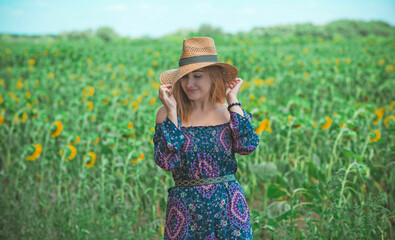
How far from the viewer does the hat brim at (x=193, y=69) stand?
1.57 meters

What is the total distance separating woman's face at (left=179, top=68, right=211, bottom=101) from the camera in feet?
5.31

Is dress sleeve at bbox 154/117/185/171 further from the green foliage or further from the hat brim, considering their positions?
the green foliage

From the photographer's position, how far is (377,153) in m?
3.37

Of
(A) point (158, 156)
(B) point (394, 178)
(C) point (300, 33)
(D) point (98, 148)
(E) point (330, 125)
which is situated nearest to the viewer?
(A) point (158, 156)

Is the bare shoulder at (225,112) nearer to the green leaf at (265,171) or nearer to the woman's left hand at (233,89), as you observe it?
the woman's left hand at (233,89)

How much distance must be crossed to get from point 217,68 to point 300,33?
19.6 metres

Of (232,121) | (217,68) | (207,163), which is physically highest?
(217,68)

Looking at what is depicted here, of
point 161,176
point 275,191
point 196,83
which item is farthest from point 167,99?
point 161,176

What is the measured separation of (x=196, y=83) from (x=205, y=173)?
0.37 metres

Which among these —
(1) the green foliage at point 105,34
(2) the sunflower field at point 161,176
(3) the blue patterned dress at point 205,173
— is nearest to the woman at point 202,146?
(3) the blue patterned dress at point 205,173

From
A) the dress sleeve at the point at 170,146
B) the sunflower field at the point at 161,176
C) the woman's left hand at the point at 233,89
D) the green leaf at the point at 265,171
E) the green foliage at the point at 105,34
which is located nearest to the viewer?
the dress sleeve at the point at 170,146

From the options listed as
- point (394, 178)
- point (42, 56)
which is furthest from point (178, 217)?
point (42, 56)

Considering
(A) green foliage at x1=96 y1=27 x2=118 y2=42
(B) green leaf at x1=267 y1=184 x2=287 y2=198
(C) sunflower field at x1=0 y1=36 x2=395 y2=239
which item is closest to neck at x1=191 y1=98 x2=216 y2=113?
(C) sunflower field at x1=0 y1=36 x2=395 y2=239

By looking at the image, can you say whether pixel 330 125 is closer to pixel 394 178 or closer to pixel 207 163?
pixel 394 178
